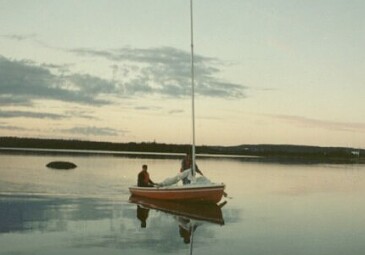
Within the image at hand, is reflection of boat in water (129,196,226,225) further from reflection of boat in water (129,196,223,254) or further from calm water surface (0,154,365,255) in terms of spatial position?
calm water surface (0,154,365,255)

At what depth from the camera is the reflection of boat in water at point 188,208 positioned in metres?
25.0

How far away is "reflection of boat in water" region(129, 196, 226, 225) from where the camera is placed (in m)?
25.0

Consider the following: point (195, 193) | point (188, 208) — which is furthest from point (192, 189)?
point (188, 208)

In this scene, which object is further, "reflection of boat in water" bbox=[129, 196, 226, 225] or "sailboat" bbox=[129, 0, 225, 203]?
"sailboat" bbox=[129, 0, 225, 203]

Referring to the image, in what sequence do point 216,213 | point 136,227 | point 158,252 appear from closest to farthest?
point 158,252
point 136,227
point 216,213

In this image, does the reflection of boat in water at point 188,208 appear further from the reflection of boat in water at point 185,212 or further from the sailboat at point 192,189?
the sailboat at point 192,189

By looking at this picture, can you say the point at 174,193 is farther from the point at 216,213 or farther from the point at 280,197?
the point at 280,197

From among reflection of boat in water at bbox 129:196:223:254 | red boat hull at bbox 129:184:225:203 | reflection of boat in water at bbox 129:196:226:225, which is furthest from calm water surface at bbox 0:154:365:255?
red boat hull at bbox 129:184:225:203

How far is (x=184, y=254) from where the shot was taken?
1662 centimetres

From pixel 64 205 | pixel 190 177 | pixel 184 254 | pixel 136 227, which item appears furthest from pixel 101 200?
pixel 184 254

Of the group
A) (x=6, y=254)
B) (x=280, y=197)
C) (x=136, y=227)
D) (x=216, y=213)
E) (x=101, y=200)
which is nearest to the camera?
(x=6, y=254)

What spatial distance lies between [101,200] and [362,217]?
46.4 feet

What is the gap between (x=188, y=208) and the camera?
93.0 feet

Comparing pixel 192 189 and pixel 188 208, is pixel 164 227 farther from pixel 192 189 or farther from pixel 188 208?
pixel 192 189
